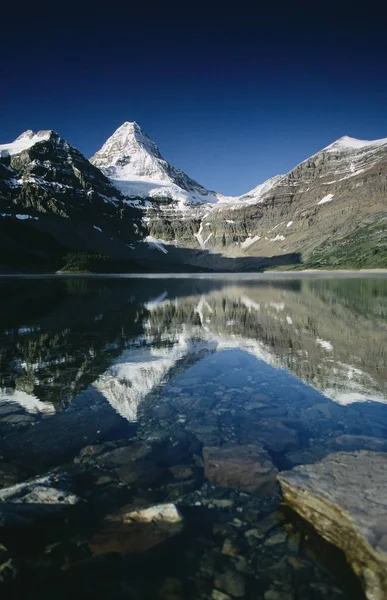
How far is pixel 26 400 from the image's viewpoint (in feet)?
53.1

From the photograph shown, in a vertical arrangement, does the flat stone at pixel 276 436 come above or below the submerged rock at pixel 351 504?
below

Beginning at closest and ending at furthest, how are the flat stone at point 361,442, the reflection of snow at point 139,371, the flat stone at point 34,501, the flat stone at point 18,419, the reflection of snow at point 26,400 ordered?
the flat stone at point 34,501
the flat stone at point 361,442
the flat stone at point 18,419
the reflection of snow at point 26,400
the reflection of snow at point 139,371

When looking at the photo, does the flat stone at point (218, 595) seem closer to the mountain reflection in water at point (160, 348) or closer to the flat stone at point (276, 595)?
the flat stone at point (276, 595)

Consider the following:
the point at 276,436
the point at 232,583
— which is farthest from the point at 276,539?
the point at 276,436

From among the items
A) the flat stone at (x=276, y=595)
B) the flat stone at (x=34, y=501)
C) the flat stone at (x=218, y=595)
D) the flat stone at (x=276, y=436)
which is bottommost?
the flat stone at (x=276, y=595)

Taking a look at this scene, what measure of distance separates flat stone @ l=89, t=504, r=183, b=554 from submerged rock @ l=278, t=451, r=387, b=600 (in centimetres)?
284

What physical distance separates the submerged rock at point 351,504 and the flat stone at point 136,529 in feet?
9.30

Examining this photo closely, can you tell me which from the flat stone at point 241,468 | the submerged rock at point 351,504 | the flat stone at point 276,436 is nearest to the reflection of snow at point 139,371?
the flat stone at point 241,468

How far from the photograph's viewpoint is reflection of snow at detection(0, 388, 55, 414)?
597 inches

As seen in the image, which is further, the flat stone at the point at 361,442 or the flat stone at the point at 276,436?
the flat stone at the point at 276,436

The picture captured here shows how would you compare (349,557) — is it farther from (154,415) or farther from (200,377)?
(200,377)

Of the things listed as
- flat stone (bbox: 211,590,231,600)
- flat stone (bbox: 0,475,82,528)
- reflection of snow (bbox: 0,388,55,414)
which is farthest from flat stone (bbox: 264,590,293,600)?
reflection of snow (bbox: 0,388,55,414)

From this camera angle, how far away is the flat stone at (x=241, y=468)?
981 cm

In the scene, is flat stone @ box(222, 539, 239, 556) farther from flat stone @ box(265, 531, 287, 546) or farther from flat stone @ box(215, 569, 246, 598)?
flat stone @ box(265, 531, 287, 546)
